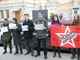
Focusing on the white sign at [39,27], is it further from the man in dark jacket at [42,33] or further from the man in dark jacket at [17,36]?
the man in dark jacket at [17,36]

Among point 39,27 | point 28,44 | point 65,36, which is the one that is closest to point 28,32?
point 39,27

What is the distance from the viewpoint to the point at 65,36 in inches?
515

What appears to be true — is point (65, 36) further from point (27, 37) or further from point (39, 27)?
point (27, 37)

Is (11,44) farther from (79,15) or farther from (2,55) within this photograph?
(79,15)

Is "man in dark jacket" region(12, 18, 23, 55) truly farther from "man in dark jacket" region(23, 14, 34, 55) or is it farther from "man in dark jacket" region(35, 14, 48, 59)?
"man in dark jacket" region(35, 14, 48, 59)

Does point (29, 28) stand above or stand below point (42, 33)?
above

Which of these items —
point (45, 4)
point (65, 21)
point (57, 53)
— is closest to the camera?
point (65, 21)

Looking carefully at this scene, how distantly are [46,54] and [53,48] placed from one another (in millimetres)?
626

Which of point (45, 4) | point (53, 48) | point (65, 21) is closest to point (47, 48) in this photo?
point (53, 48)

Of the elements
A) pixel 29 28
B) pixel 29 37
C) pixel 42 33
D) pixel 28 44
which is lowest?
pixel 28 44

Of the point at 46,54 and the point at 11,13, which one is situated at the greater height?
the point at 11,13

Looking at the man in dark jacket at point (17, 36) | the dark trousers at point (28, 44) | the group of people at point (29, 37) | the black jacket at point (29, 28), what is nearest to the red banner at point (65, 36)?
the group of people at point (29, 37)

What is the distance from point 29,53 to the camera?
14469 millimetres

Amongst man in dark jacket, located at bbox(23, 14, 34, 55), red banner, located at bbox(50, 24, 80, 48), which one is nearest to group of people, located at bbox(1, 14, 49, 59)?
man in dark jacket, located at bbox(23, 14, 34, 55)
